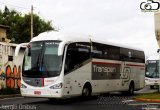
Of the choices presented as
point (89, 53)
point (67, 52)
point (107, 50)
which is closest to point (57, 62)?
point (67, 52)

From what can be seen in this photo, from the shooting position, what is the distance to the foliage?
230 ft

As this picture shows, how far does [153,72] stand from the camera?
41438 millimetres

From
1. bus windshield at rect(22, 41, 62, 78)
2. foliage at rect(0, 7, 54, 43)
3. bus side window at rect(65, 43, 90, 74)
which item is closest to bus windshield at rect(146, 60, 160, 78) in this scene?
bus side window at rect(65, 43, 90, 74)

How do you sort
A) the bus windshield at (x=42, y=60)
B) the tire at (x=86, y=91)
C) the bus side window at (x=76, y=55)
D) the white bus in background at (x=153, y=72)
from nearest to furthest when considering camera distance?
1. the bus windshield at (x=42, y=60)
2. the bus side window at (x=76, y=55)
3. the tire at (x=86, y=91)
4. the white bus in background at (x=153, y=72)

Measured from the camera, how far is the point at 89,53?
23484 mm

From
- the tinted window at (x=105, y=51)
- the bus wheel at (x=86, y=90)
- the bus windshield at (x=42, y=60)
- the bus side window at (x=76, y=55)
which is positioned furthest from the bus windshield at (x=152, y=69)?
the bus windshield at (x=42, y=60)

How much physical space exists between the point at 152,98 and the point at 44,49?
23.9ft

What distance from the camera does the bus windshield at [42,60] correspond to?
2055 cm

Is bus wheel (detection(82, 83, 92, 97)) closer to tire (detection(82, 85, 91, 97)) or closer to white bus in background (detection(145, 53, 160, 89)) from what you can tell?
tire (detection(82, 85, 91, 97))

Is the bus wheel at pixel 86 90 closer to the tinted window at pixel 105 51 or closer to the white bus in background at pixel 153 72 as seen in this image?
the tinted window at pixel 105 51

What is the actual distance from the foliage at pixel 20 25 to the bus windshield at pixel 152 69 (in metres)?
31.1

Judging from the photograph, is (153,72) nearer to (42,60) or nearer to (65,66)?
(65,66)

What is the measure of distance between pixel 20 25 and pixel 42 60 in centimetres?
5094

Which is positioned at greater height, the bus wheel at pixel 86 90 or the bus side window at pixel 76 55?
the bus side window at pixel 76 55
